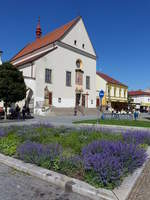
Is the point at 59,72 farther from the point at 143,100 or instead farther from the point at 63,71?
the point at 143,100

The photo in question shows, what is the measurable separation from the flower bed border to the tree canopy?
49.6 ft

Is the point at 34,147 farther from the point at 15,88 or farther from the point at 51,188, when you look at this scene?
the point at 15,88

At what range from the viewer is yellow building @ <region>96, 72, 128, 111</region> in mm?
48375

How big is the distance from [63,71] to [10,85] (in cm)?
1698

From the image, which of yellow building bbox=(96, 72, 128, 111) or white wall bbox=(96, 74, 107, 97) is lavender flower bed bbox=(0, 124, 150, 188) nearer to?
yellow building bbox=(96, 72, 128, 111)

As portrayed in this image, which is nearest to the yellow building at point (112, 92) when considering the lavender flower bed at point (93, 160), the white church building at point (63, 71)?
the white church building at point (63, 71)

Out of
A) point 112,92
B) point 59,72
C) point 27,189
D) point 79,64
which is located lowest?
point 27,189

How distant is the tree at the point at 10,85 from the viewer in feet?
61.0

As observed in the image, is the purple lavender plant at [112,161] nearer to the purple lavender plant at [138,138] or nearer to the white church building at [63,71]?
the purple lavender plant at [138,138]

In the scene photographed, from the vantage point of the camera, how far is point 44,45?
35.8 m

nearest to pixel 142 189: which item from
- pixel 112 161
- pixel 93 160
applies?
pixel 112 161

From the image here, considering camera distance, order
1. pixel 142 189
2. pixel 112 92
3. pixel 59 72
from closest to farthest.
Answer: pixel 142 189
pixel 59 72
pixel 112 92

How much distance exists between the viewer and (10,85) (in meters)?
18.7

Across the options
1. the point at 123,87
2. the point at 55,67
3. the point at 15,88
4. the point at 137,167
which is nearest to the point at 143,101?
the point at 123,87
